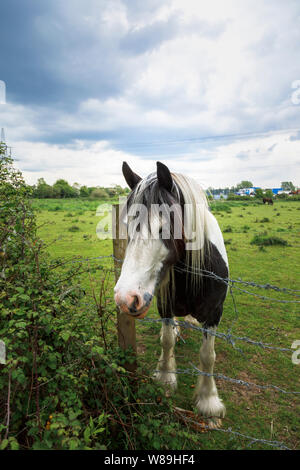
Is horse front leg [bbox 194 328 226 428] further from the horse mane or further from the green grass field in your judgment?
the horse mane

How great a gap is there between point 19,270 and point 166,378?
2.13 m

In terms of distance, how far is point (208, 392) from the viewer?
2643mm

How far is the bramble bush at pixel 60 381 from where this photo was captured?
142cm

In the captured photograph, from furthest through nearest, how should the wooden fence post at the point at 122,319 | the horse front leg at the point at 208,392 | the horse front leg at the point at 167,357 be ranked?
the horse front leg at the point at 167,357 → the horse front leg at the point at 208,392 → the wooden fence post at the point at 122,319

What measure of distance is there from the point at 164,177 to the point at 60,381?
161 cm

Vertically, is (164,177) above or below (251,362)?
above

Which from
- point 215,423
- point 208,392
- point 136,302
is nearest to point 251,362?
point 208,392

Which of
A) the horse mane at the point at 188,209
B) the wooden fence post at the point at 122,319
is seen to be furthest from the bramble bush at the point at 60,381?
the horse mane at the point at 188,209

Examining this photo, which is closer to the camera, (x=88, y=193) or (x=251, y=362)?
(x=251, y=362)

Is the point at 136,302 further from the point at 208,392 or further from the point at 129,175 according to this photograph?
the point at 208,392

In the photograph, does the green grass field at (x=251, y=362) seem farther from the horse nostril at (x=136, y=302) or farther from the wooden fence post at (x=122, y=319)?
the horse nostril at (x=136, y=302)

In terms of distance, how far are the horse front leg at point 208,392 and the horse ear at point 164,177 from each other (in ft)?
5.29

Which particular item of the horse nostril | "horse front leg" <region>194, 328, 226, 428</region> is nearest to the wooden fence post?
the horse nostril
